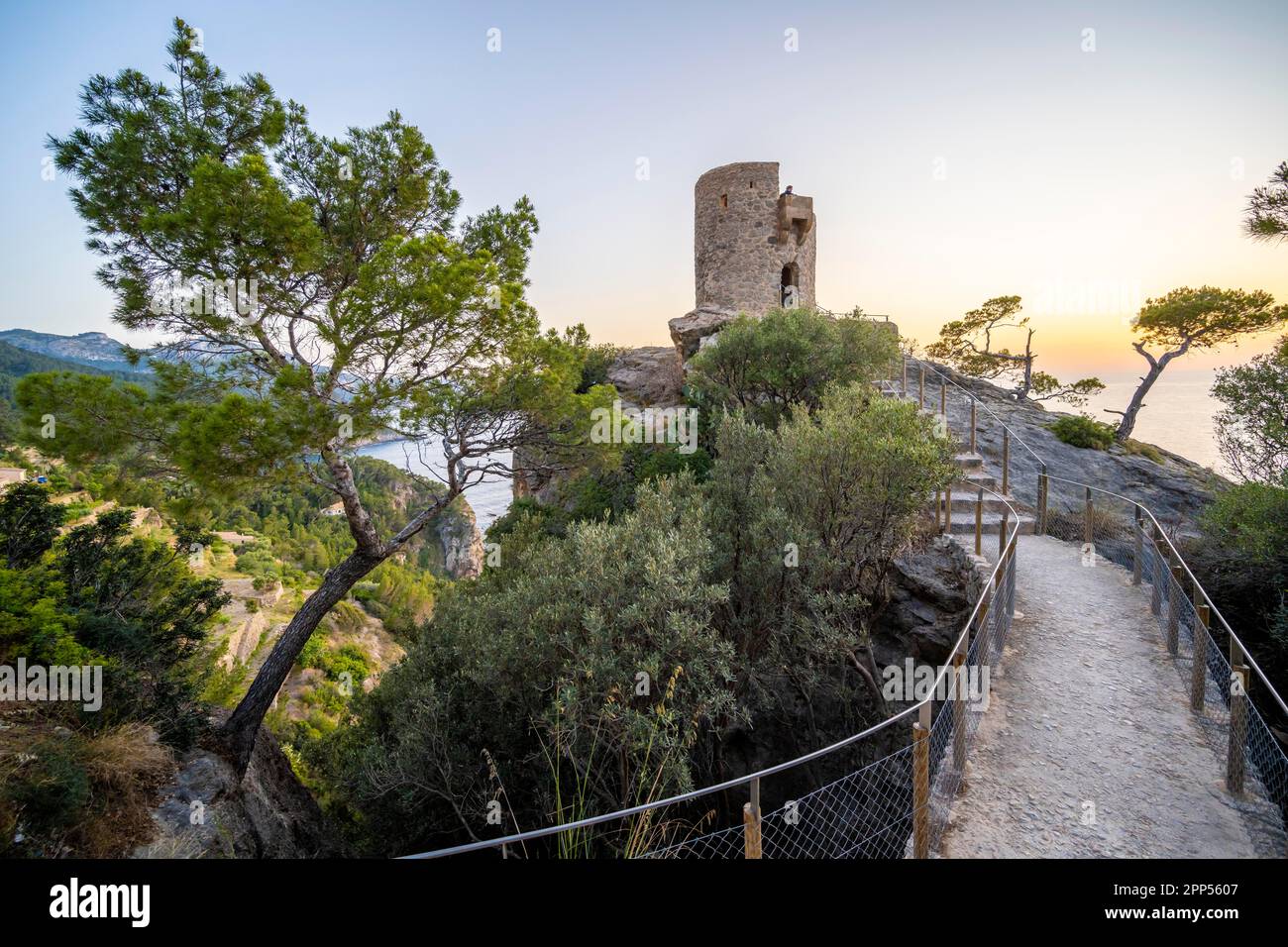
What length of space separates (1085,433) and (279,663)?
2020 centimetres

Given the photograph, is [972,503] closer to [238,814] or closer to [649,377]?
[649,377]

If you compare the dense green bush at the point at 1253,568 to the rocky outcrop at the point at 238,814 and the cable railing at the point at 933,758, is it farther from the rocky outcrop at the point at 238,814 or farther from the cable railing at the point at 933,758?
the rocky outcrop at the point at 238,814

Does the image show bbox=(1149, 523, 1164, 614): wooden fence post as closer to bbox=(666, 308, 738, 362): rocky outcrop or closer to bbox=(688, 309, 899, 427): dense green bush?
bbox=(688, 309, 899, 427): dense green bush

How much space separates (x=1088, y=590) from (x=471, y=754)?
872cm

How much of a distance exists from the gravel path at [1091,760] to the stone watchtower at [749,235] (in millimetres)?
14453

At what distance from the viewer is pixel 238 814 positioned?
532 cm

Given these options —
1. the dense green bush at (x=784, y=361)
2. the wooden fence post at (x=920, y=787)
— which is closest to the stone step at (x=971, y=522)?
the dense green bush at (x=784, y=361)

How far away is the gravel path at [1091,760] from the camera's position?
11.2 ft

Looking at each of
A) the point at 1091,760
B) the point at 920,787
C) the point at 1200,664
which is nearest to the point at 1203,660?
the point at 1200,664

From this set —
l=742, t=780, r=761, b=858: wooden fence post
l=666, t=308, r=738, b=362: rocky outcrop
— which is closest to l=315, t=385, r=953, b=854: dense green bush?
l=742, t=780, r=761, b=858: wooden fence post

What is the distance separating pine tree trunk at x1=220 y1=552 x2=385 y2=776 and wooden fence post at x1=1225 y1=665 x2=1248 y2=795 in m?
9.02

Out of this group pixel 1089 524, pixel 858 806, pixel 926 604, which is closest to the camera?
pixel 858 806
